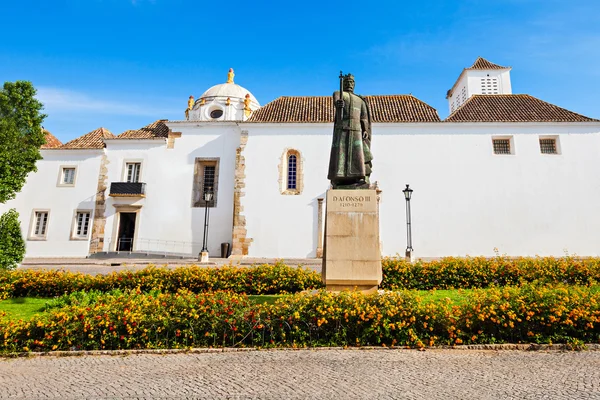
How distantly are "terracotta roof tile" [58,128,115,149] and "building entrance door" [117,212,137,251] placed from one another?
4.81 m

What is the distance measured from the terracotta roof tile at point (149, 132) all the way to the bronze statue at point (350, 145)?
18126mm

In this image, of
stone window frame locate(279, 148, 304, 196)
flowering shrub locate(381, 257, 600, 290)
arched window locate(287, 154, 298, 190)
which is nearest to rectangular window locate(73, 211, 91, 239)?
stone window frame locate(279, 148, 304, 196)

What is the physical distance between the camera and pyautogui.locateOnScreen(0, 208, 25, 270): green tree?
10.6 meters

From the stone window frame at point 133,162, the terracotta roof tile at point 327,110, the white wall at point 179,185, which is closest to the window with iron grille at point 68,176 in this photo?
the white wall at point 179,185

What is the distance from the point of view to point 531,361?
4.22 m

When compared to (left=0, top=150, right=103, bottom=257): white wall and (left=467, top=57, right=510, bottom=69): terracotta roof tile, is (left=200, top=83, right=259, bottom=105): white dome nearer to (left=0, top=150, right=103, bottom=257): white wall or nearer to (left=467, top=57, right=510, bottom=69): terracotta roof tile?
(left=0, top=150, right=103, bottom=257): white wall

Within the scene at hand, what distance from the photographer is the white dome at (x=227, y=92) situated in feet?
97.9

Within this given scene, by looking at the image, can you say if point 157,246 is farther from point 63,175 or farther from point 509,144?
point 509,144

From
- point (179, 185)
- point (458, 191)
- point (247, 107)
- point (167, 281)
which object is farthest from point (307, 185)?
point (167, 281)

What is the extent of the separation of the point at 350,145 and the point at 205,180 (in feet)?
53.4

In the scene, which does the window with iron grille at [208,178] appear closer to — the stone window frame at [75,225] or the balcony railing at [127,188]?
the balcony railing at [127,188]

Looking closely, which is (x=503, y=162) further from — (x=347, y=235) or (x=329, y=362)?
(x=329, y=362)

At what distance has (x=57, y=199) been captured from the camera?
21.0 meters

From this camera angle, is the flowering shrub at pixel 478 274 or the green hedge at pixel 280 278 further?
the flowering shrub at pixel 478 274
